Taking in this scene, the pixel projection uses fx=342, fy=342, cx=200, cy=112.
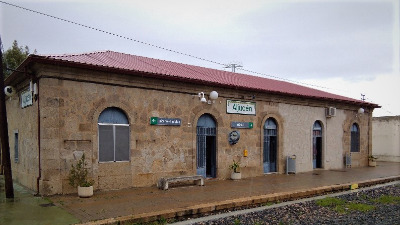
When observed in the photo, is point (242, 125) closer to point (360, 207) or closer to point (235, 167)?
point (235, 167)

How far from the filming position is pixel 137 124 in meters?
11.2

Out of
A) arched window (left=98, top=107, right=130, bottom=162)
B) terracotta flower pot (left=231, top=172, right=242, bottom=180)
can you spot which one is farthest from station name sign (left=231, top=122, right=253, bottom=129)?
arched window (left=98, top=107, right=130, bottom=162)

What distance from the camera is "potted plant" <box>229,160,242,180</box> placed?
13344 mm

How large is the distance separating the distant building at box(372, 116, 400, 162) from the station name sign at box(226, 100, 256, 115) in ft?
50.6

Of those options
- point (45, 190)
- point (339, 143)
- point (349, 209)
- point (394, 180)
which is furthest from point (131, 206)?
point (339, 143)

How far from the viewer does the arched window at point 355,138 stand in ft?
64.7

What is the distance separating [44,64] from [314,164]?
44.6 feet

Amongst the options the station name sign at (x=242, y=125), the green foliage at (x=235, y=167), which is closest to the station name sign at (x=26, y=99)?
the station name sign at (x=242, y=125)

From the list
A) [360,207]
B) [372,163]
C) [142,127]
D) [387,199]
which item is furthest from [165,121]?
[372,163]

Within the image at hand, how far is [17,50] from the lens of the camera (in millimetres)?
23109

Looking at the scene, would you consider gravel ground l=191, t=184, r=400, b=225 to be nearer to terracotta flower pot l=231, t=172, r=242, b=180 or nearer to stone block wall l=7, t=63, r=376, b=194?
terracotta flower pot l=231, t=172, r=242, b=180

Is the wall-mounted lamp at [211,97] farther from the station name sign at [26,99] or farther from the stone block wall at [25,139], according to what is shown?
the station name sign at [26,99]

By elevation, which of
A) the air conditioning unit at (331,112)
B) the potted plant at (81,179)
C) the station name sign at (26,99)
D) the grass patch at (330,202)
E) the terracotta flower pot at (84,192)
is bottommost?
the grass patch at (330,202)

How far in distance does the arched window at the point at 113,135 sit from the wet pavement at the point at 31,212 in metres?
2.26
